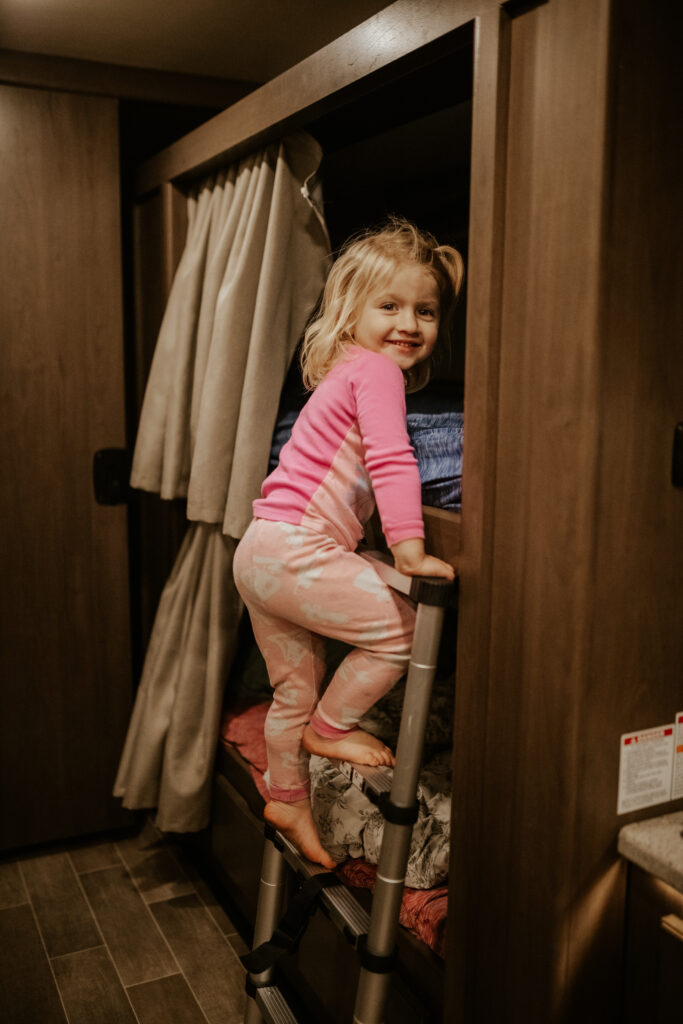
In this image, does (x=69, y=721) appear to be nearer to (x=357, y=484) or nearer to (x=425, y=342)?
(x=357, y=484)

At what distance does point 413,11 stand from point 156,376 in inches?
47.6

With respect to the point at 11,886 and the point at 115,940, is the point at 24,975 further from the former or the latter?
the point at 11,886

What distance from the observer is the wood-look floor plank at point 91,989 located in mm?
1897

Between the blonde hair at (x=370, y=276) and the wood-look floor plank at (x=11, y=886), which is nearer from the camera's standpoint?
the blonde hair at (x=370, y=276)

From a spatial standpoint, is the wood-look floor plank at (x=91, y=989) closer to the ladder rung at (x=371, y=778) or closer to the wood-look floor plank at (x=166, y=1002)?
the wood-look floor plank at (x=166, y=1002)

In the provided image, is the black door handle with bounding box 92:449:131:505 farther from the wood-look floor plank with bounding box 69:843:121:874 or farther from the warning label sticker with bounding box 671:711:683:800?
the warning label sticker with bounding box 671:711:683:800

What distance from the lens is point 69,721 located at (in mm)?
2553

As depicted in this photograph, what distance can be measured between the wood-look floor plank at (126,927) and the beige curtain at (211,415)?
240mm

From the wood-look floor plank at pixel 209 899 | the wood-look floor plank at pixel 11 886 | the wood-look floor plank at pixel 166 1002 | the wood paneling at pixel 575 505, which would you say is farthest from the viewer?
the wood-look floor plank at pixel 11 886

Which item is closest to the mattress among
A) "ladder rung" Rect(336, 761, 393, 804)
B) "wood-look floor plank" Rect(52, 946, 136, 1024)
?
"ladder rung" Rect(336, 761, 393, 804)

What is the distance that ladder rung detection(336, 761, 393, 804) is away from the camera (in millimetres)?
1436

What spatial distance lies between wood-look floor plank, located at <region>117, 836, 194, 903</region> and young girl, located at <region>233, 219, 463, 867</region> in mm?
879

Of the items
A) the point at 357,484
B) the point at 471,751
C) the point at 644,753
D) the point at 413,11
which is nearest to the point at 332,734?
the point at 471,751

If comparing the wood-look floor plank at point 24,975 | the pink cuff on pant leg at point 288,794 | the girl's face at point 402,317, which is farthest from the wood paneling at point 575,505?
the wood-look floor plank at point 24,975
